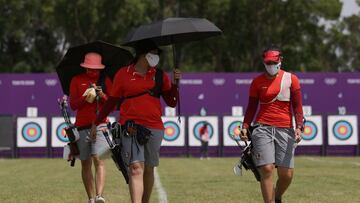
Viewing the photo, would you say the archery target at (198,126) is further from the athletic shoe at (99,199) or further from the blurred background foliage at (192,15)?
the athletic shoe at (99,199)

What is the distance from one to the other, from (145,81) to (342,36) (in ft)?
180

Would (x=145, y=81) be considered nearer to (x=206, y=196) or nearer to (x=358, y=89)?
(x=206, y=196)

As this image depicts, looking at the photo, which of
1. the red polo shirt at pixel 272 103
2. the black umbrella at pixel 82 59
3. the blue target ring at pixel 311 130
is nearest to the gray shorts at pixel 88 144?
the black umbrella at pixel 82 59

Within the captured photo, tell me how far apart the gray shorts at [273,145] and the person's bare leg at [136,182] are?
57.9 inches

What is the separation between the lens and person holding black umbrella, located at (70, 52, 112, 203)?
1052 cm

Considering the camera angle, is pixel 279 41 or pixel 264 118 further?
pixel 279 41

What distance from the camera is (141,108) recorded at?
888 centimetres

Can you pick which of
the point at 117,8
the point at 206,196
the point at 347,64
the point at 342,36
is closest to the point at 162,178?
A: the point at 206,196

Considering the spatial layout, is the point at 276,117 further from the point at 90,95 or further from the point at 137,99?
the point at 90,95

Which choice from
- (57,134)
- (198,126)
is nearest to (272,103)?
(198,126)

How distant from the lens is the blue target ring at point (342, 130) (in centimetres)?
3475

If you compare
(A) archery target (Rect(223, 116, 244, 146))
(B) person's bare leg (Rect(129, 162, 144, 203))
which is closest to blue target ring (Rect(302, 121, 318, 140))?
(A) archery target (Rect(223, 116, 244, 146))

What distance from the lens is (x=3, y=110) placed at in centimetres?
3462

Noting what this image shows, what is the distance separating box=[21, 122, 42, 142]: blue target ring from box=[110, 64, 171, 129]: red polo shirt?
25855 millimetres
